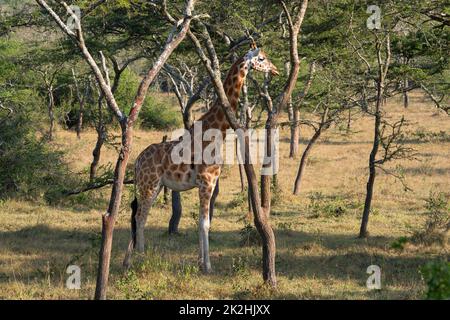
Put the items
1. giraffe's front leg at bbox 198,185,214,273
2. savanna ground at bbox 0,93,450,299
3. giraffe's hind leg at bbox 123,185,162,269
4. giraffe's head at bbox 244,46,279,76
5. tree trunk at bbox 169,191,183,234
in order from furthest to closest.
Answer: tree trunk at bbox 169,191,183,234 → giraffe's hind leg at bbox 123,185,162,269 → giraffe's head at bbox 244,46,279,76 → giraffe's front leg at bbox 198,185,214,273 → savanna ground at bbox 0,93,450,299

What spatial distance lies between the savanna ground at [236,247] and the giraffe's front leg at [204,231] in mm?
192

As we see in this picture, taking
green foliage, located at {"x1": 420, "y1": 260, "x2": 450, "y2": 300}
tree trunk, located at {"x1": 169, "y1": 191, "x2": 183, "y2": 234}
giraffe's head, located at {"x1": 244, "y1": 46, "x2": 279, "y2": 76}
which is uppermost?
giraffe's head, located at {"x1": 244, "y1": 46, "x2": 279, "y2": 76}

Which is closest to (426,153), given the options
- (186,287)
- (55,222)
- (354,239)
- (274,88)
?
(274,88)

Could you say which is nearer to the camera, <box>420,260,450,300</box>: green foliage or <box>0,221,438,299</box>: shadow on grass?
<box>420,260,450,300</box>: green foliage

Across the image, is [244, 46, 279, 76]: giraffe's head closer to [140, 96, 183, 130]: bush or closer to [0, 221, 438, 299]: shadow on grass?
[0, 221, 438, 299]: shadow on grass

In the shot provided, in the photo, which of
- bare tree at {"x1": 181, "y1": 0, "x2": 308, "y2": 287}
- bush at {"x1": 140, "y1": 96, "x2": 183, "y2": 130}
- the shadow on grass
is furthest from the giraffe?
bush at {"x1": 140, "y1": 96, "x2": 183, "y2": 130}

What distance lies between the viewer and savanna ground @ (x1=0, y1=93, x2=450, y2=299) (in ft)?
29.3

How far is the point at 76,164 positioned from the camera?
23703mm

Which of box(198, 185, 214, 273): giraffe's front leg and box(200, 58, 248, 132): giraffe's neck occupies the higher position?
box(200, 58, 248, 132): giraffe's neck

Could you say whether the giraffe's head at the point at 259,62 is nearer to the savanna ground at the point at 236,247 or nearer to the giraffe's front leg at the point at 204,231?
the giraffe's front leg at the point at 204,231

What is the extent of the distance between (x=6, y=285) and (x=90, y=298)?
1420mm

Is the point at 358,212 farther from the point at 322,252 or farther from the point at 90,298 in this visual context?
the point at 90,298

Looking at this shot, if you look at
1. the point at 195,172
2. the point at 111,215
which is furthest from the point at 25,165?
the point at 111,215

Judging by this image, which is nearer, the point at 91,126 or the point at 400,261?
the point at 400,261
